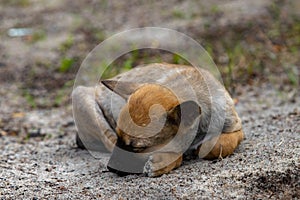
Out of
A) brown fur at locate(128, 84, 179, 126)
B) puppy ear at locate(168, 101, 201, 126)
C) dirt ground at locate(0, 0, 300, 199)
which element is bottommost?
dirt ground at locate(0, 0, 300, 199)

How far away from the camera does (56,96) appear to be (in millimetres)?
7363

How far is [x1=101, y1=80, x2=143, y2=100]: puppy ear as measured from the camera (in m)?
3.92

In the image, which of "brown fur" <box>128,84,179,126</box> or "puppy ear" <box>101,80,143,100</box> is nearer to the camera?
"brown fur" <box>128,84,179,126</box>

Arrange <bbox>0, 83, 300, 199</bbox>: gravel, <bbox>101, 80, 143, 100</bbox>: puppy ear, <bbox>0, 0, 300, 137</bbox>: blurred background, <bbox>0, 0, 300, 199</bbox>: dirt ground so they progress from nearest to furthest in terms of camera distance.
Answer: <bbox>0, 83, 300, 199</bbox>: gravel < <bbox>0, 0, 300, 199</bbox>: dirt ground < <bbox>101, 80, 143, 100</bbox>: puppy ear < <bbox>0, 0, 300, 137</bbox>: blurred background

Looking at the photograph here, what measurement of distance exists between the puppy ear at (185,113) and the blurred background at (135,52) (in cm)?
289

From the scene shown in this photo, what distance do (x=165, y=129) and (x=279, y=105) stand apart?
105 inches

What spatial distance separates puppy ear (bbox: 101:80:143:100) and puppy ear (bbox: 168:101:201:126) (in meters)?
0.35

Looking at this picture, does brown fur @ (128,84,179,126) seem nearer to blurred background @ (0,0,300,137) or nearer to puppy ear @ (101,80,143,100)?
puppy ear @ (101,80,143,100)

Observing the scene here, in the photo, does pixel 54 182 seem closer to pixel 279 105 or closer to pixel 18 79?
pixel 279 105

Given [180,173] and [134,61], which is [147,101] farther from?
[134,61]

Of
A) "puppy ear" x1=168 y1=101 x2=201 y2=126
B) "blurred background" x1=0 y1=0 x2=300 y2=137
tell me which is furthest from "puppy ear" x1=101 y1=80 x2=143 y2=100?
"blurred background" x1=0 y1=0 x2=300 y2=137

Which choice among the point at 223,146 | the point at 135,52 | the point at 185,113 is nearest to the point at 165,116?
the point at 185,113

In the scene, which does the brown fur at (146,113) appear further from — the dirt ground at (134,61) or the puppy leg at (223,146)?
the puppy leg at (223,146)

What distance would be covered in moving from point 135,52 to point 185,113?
178 inches
